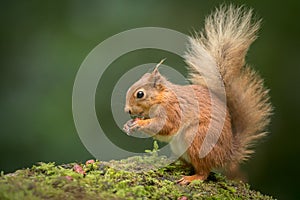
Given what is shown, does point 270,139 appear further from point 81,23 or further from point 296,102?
point 81,23

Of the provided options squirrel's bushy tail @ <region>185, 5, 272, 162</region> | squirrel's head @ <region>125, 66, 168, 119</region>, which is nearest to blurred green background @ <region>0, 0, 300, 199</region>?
squirrel's head @ <region>125, 66, 168, 119</region>

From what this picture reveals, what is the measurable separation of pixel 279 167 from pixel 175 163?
1768 millimetres

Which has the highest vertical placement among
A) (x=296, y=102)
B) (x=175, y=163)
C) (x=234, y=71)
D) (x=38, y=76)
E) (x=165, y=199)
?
(x=38, y=76)

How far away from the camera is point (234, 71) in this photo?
2.72m

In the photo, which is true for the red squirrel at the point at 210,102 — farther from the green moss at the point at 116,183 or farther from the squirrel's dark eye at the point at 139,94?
the green moss at the point at 116,183

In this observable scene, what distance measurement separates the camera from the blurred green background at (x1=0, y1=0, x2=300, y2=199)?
12.6 ft

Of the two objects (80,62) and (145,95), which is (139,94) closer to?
(145,95)

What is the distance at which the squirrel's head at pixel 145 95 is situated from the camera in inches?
104

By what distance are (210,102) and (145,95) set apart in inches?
12.4

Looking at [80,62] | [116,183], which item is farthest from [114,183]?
[80,62]

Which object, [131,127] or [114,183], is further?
[131,127]

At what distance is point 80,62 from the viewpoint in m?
4.02

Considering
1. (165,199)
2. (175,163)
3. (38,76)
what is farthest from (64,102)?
(165,199)

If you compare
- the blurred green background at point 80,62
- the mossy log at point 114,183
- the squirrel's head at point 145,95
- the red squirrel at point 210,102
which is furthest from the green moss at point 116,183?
the blurred green background at point 80,62
